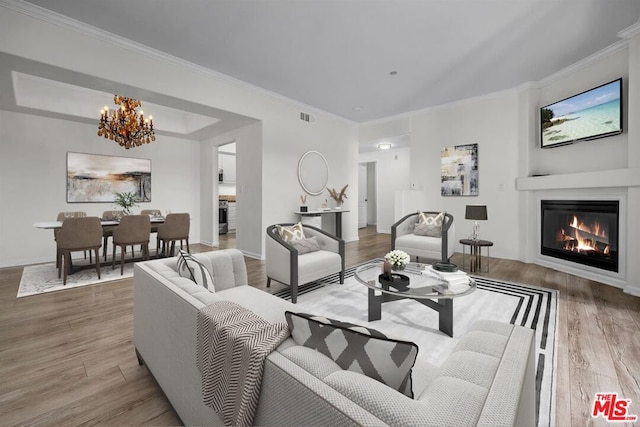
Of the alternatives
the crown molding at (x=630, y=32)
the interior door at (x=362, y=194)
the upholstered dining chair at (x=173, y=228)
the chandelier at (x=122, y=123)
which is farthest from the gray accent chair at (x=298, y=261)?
the interior door at (x=362, y=194)

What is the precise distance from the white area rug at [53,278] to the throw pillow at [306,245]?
2595 millimetres

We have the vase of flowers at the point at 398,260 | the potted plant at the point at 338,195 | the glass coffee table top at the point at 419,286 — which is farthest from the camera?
the potted plant at the point at 338,195

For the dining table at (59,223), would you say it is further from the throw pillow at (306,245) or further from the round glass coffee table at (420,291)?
the round glass coffee table at (420,291)

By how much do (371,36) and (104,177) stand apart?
18.3 ft

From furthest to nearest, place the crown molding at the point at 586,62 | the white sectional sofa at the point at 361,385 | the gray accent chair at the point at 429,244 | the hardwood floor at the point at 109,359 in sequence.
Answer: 1. the gray accent chair at the point at 429,244
2. the crown molding at the point at 586,62
3. the hardwood floor at the point at 109,359
4. the white sectional sofa at the point at 361,385

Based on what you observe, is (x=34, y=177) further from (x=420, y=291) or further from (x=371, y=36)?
(x=420, y=291)

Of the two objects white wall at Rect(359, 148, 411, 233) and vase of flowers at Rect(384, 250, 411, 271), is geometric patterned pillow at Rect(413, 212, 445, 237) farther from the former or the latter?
white wall at Rect(359, 148, 411, 233)

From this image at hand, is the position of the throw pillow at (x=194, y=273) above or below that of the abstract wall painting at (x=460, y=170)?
below

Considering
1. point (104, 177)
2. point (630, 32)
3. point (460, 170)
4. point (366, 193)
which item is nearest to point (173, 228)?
point (104, 177)

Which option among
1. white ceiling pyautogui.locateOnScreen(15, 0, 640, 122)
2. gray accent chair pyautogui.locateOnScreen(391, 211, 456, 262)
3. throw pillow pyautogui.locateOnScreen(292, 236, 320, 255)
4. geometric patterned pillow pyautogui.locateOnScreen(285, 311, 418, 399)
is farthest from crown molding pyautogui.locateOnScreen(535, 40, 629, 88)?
geometric patterned pillow pyautogui.locateOnScreen(285, 311, 418, 399)

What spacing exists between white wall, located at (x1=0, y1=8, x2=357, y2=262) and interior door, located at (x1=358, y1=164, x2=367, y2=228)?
3.07 meters

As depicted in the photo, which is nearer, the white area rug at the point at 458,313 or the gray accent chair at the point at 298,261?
the white area rug at the point at 458,313

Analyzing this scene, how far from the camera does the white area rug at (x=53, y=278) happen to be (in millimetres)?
3389

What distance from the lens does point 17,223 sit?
465cm
